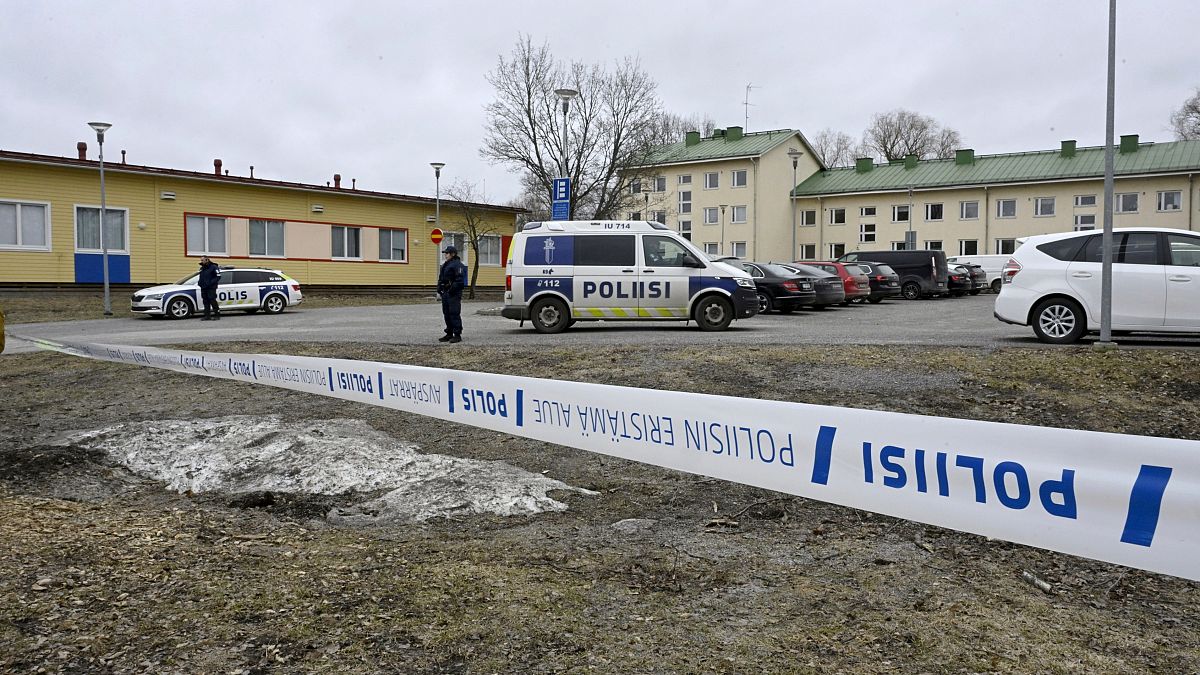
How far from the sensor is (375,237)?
124ft

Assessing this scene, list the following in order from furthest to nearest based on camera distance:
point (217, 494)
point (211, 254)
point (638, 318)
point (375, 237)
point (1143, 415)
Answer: point (375, 237)
point (211, 254)
point (638, 318)
point (1143, 415)
point (217, 494)

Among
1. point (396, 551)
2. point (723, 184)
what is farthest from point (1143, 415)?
point (723, 184)

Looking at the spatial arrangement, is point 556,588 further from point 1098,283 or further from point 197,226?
point 197,226

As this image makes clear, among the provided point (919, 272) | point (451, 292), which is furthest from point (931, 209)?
point (451, 292)

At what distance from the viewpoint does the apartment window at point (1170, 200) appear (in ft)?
171

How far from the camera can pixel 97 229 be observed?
29859 millimetres

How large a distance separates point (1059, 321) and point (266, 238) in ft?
93.4

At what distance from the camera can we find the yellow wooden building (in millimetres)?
28406

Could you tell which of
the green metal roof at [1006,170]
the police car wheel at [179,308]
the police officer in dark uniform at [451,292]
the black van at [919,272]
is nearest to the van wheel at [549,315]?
the police officer in dark uniform at [451,292]

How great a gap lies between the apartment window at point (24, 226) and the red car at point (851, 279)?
23.1 metres

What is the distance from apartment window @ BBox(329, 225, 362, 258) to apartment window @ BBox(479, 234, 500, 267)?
267 inches

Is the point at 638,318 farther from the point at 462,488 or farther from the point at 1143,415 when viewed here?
the point at 462,488

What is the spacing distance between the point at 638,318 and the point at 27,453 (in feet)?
33.3

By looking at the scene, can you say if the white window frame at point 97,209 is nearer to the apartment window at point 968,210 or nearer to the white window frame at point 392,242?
the white window frame at point 392,242
